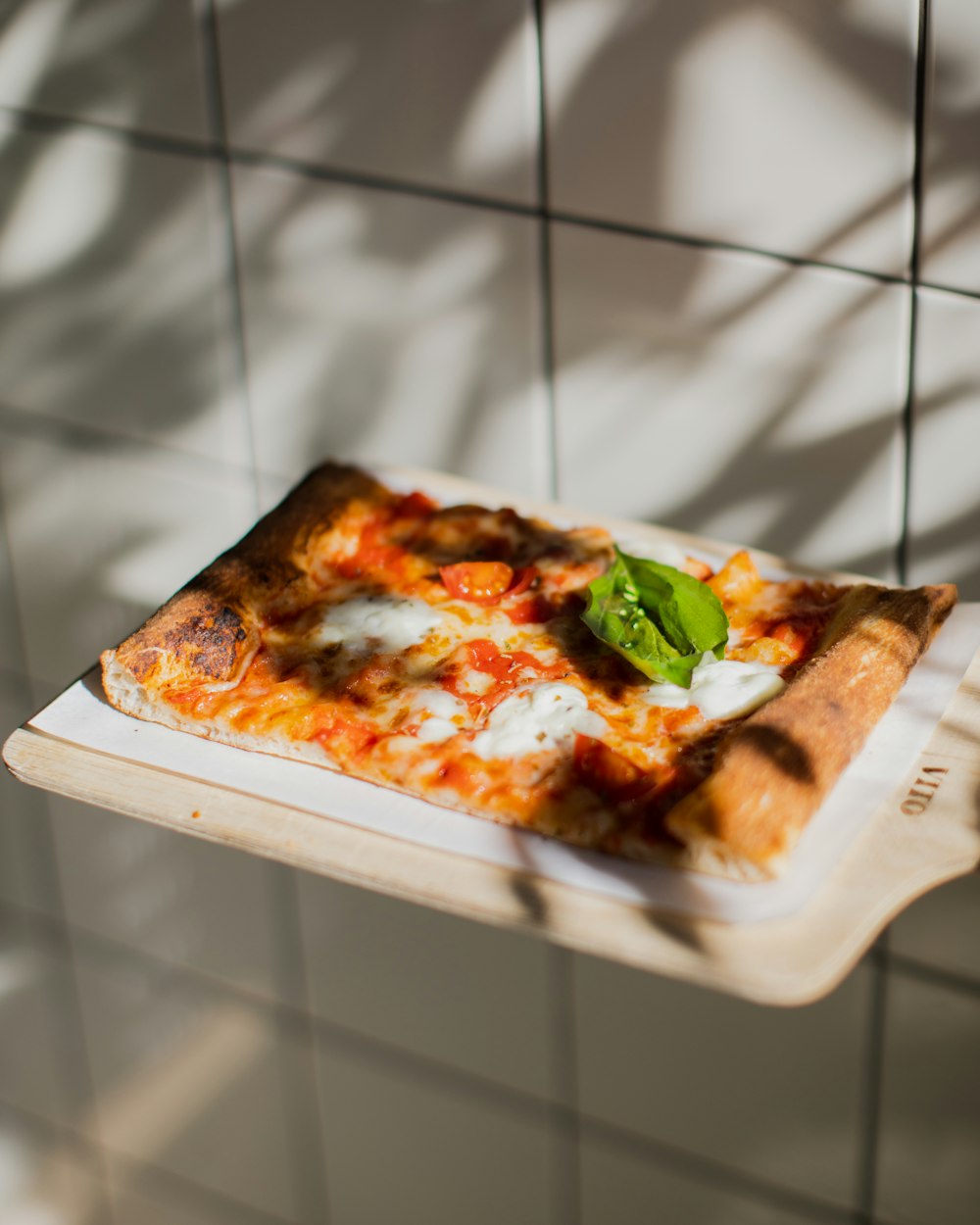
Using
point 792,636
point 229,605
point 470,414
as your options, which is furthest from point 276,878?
point 792,636

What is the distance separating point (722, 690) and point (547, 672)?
0.09 metres

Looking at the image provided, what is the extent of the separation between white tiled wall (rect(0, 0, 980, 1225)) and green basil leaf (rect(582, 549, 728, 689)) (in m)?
0.24

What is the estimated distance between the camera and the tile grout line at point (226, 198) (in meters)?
1.09

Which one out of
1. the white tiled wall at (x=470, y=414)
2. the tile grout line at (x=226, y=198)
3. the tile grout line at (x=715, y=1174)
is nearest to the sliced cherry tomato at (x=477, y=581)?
the white tiled wall at (x=470, y=414)

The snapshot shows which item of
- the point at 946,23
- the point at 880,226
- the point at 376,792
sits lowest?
the point at 376,792

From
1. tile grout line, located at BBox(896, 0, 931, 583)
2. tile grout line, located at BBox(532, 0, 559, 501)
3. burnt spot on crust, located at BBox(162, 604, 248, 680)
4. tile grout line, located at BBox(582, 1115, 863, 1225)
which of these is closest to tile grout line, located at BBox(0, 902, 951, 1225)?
tile grout line, located at BBox(582, 1115, 863, 1225)

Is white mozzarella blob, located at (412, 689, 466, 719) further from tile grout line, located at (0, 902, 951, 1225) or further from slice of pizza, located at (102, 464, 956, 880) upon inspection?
tile grout line, located at (0, 902, 951, 1225)

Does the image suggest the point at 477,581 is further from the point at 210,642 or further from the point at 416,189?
the point at 416,189

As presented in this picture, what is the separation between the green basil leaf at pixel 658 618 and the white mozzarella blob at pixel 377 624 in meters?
0.10

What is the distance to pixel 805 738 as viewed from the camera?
695 millimetres

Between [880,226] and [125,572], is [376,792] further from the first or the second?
[125,572]

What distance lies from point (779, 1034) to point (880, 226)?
643 millimetres

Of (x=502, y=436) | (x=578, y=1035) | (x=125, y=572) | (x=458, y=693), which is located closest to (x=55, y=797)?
(x=125, y=572)

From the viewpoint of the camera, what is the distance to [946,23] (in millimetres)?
794
